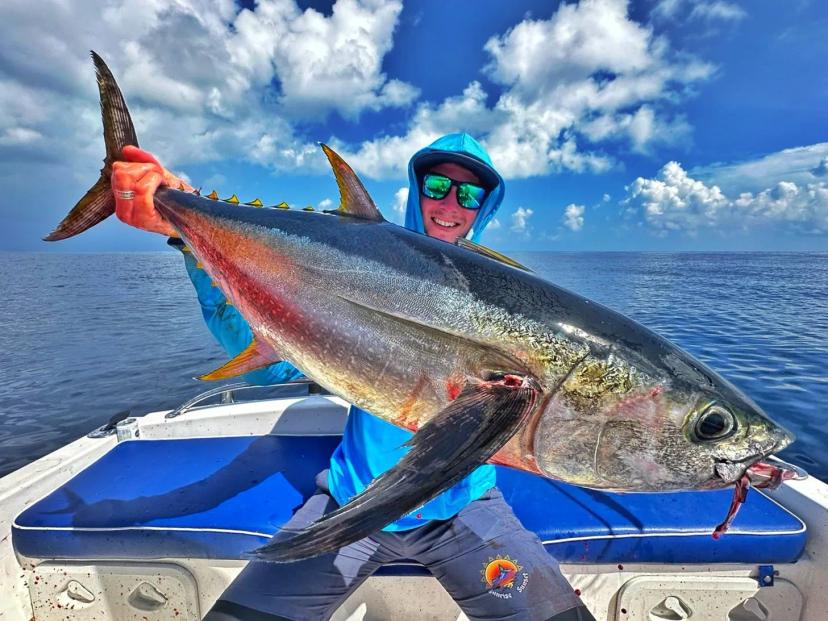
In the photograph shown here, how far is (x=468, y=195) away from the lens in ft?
10.4

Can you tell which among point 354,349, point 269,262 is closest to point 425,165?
point 269,262

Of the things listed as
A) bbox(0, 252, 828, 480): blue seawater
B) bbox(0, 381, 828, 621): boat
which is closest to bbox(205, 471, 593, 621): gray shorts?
bbox(0, 381, 828, 621): boat

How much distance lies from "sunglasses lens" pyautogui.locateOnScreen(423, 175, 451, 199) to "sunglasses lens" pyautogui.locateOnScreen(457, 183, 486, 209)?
90 millimetres

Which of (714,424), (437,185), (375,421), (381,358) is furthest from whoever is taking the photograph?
(437,185)

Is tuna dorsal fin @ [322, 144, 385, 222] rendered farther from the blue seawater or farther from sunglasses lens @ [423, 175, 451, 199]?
the blue seawater

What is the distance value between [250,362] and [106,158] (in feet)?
5.18

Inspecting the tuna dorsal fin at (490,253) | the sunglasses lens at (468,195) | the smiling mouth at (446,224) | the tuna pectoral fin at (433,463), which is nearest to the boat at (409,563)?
the tuna pectoral fin at (433,463)

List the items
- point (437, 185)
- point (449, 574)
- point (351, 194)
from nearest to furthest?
point (351, 194), point (449, 574), point (437, 185)

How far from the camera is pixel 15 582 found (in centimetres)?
289

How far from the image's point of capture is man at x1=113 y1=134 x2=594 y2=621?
7.13 feet

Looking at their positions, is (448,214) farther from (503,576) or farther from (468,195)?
(503,576)

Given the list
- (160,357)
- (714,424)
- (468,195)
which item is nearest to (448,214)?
(468,195)

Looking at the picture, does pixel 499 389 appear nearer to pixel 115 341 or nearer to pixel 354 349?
pixel 354 349

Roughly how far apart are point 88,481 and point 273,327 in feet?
8.47
